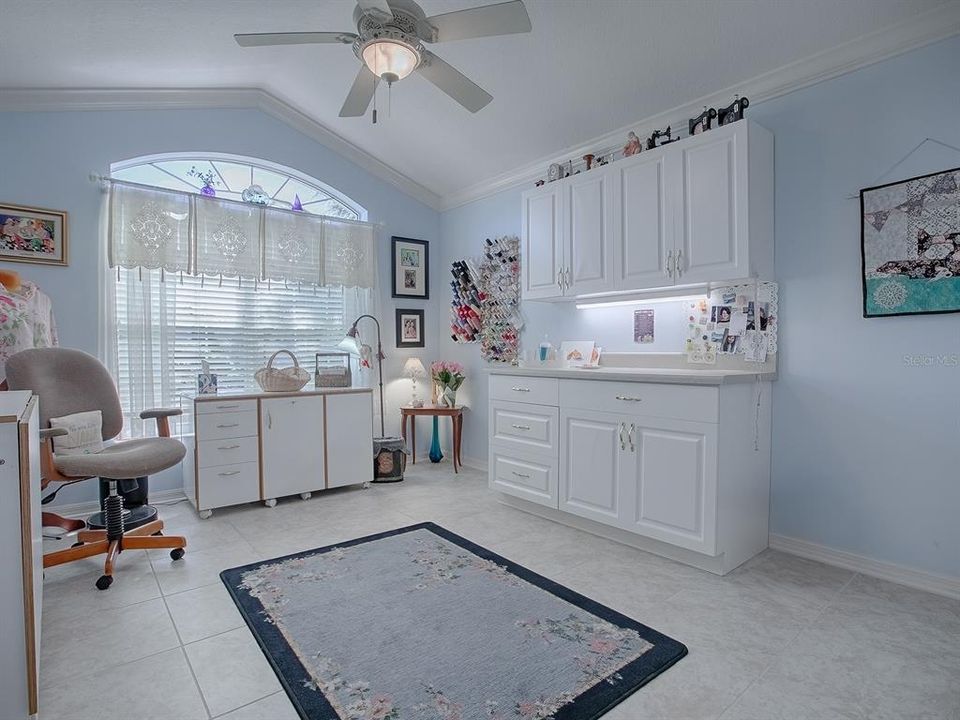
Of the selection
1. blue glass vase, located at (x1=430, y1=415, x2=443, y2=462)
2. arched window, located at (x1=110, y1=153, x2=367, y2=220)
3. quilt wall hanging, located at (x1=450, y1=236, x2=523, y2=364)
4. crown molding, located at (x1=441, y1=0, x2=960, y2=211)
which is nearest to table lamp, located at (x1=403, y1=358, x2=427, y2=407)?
blue glass vase, located at (x1=430, y1=415, x2=443, y2=462)

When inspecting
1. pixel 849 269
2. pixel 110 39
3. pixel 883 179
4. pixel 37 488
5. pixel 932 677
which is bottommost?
pixel 932 677

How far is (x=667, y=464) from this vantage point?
2492 millimetres

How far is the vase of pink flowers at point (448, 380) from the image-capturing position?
4.52 m

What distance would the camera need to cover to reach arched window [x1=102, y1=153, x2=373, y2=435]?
3.51 meters

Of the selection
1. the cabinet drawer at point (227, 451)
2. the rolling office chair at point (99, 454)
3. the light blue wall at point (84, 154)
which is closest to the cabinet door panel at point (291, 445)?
the cabinet drawer at point (227, 451)

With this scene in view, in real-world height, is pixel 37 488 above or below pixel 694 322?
below

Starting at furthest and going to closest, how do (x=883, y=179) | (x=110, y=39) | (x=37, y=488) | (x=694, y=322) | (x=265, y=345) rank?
(x=265, y=345) < (x=694, y=322) < (x=110, y=39) < (x=883, y=179) < (x=37, y=488)

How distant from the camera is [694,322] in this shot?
→ 9.77 feet

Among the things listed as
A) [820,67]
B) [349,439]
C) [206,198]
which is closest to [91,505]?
[349,439]

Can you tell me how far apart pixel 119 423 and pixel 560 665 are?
2.72m

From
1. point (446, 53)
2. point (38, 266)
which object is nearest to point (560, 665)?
point (446, 53)

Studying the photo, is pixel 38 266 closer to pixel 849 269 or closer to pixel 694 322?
pixel 694 322

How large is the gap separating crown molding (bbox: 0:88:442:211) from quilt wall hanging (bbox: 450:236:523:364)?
3.24 ft

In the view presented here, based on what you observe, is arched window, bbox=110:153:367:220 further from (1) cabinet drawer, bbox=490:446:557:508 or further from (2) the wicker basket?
(1) cabinet drawer, bbox=490:446:557:508
